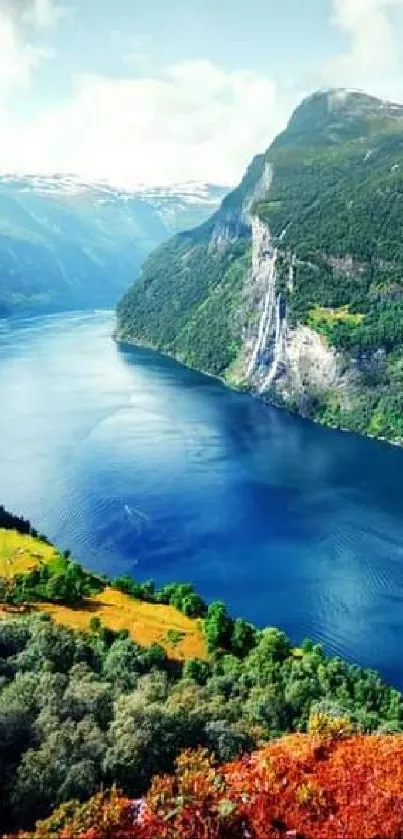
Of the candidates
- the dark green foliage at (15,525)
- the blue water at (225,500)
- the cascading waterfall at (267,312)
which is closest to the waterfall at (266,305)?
the cascading waterfall at (267,312)

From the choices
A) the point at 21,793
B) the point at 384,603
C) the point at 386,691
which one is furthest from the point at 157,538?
the point at 21,793

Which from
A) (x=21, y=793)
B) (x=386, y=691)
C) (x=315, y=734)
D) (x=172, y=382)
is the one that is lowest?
(x=172, y=382)

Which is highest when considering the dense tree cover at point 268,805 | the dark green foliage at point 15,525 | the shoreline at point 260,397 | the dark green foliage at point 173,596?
the dense tree cover at point 268,805

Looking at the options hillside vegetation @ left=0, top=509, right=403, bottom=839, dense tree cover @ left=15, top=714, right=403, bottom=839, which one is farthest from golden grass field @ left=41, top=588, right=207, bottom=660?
dense tree cover @ left=15, top=714, right=403, bottom=839

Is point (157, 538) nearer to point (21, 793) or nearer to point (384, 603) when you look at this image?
point (384, 603)

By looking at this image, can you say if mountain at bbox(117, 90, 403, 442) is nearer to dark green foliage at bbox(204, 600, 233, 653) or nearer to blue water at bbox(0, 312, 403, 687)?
blue water at bbox(0, 312, 403, 687)

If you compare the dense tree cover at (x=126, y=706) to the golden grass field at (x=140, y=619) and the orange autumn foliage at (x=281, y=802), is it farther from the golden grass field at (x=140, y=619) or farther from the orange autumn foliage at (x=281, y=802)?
the orange autumn foliage at (x=281, y=802)
